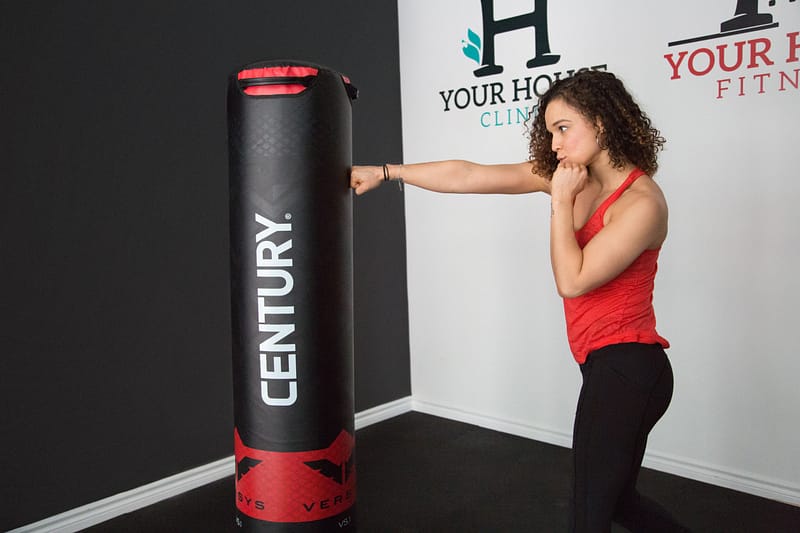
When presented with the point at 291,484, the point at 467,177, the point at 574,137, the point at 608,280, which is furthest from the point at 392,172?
the point at 291,484

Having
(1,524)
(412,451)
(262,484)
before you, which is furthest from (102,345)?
(412,451)

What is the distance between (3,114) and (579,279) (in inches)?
75.9

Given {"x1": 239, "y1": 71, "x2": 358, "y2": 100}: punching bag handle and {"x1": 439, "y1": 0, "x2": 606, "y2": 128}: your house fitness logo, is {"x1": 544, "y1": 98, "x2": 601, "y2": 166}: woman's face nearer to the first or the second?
{"x1": 239, "y1": 71, "x2": 358, "y2": 100}: punching bag handle

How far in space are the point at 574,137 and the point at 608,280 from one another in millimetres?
358

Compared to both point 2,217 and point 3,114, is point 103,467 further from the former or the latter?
point 3,114

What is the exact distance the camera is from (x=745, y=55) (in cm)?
269

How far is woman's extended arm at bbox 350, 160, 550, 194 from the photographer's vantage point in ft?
6.77

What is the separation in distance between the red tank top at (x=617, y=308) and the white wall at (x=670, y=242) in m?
1.24

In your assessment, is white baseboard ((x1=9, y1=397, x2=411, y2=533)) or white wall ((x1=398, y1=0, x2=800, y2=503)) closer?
white baseboard ((x1=9, y1=397, x2=411, y2=533))

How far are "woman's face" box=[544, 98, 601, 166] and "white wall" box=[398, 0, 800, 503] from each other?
4.21 feet

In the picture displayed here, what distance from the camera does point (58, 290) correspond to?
8.38 ft

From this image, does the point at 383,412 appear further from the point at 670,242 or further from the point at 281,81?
the point at 281,81

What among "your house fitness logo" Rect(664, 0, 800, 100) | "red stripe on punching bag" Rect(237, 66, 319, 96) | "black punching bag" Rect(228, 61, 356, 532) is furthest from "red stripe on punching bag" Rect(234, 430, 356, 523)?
"your house fitness logo" Rect(664, 0, 800, 100)

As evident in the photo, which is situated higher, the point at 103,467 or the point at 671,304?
the point at 671,304
